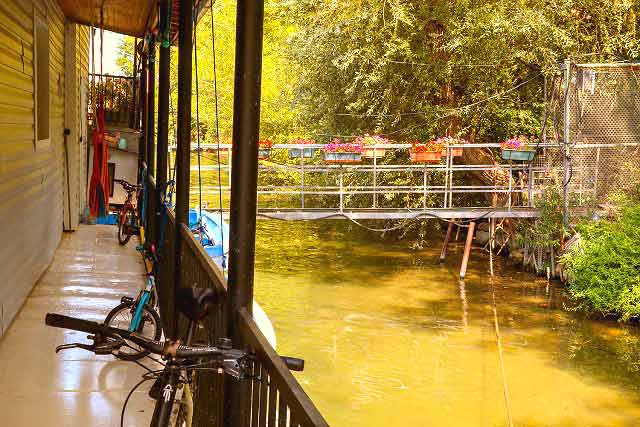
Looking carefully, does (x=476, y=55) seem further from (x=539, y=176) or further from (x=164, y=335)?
(x=164, y=335)

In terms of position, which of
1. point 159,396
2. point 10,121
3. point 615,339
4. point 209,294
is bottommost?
point 615,339

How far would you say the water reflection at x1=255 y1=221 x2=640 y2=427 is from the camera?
29.4 feet

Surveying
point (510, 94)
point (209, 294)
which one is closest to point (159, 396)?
point (209, 294)

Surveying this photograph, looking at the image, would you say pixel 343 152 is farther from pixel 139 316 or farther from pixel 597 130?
pixel 139 316

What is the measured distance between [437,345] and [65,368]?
7.48 meters

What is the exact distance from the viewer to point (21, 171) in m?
6.05

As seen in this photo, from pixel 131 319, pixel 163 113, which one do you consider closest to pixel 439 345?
pixel 163 113

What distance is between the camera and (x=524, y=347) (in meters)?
11.6

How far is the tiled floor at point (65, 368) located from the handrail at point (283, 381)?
161 cm

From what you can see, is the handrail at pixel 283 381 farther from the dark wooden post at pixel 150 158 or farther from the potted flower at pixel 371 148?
the potted flower at pixel 371 148

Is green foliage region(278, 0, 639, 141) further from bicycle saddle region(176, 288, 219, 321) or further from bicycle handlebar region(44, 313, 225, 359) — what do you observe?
bicycle handlebar region(44, 313, 225, 359)

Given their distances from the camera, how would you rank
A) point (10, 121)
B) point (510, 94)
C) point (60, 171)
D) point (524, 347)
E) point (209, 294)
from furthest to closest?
point (510, 94)
point (524, 347)
point (60, 171)
point (10, 121)
point (209, 294)

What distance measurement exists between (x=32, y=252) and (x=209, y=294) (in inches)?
178

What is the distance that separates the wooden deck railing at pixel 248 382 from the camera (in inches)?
74.5
